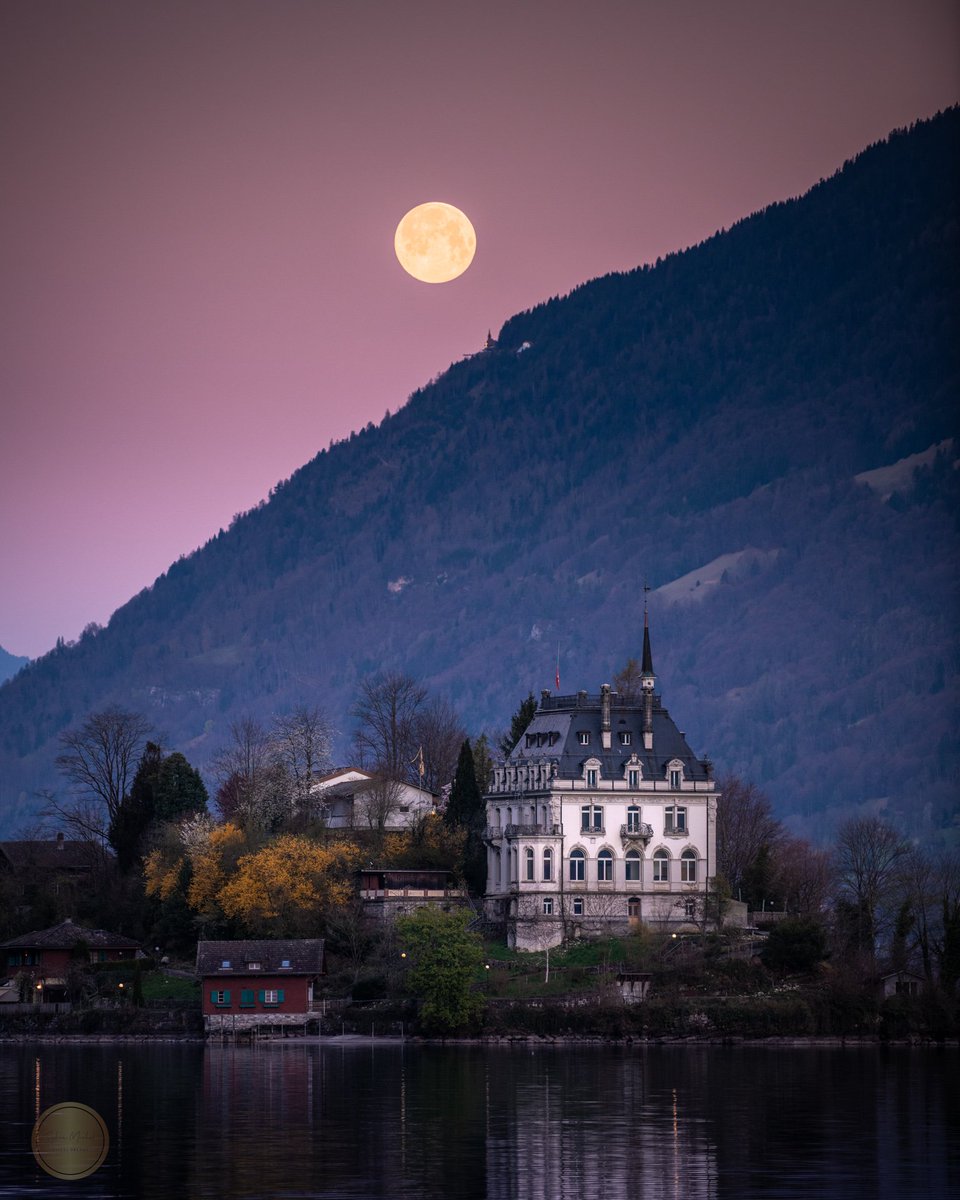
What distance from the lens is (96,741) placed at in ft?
521

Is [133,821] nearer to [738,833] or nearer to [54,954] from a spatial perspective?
[54,954]

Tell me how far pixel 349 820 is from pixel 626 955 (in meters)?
27.8

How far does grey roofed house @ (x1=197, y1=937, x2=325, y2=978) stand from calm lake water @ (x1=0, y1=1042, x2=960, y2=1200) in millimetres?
10666

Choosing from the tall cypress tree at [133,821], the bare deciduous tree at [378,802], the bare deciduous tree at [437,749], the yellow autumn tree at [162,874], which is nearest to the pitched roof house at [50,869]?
the tall cypress tree at [133,821]

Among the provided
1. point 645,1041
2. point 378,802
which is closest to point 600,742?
point 378,802

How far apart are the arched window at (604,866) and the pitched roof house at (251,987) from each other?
1733 cm

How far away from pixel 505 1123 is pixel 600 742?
171 feet

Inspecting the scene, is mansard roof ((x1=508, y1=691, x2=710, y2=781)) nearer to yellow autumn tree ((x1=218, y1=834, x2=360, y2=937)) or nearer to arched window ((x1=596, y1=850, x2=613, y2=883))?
arched window ((x1=596, y1=850, x2=613, y2=883))

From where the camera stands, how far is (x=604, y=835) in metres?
118

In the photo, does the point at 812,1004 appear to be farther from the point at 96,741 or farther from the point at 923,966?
the point at 96,741

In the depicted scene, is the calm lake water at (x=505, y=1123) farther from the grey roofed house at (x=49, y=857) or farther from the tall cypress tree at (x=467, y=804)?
the grey roofed house at (x=49, y=857)

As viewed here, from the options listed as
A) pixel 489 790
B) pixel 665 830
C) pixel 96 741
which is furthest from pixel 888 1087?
pixel 96 741

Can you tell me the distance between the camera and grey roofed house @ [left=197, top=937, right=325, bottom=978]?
110 meters

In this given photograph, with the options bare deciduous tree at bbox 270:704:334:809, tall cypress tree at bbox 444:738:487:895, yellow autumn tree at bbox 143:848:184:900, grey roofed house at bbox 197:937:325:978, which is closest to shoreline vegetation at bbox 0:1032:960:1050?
grey roofed house at bbox 197:937:325:978
